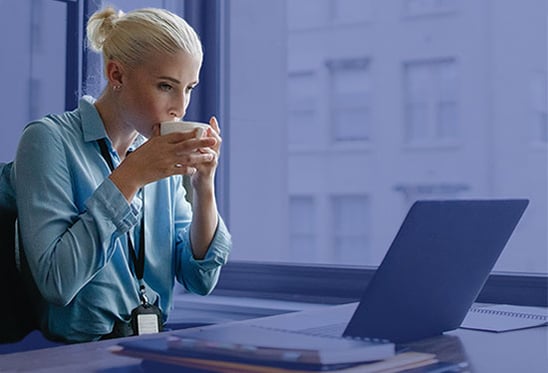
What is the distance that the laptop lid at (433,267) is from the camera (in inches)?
36.1

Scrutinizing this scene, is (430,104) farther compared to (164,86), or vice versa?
(430,104)

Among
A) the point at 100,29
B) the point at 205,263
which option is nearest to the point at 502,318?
the point at 205,263

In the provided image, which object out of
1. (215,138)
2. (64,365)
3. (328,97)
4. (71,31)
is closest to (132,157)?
(215,138)

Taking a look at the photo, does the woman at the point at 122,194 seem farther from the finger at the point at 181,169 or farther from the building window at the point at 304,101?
the building window at the point at 304,101

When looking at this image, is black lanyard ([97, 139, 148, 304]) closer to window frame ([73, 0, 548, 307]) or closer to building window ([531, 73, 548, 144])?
window frame ([73, 0, 548, 307])

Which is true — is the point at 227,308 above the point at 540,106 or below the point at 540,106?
below

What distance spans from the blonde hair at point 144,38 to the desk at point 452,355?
64 cm

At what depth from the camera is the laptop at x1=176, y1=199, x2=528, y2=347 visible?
2.99 feet

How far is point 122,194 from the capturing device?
1304 mm

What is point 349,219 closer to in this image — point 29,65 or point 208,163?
point 29,65

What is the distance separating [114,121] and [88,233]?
304 millimetres

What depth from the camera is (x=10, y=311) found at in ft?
4.69

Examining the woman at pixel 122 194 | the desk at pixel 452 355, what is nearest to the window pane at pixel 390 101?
the desk at pixel 452 355

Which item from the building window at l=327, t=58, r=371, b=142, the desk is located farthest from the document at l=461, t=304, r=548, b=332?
the building window at l=327, t=58, r=371, b=142
